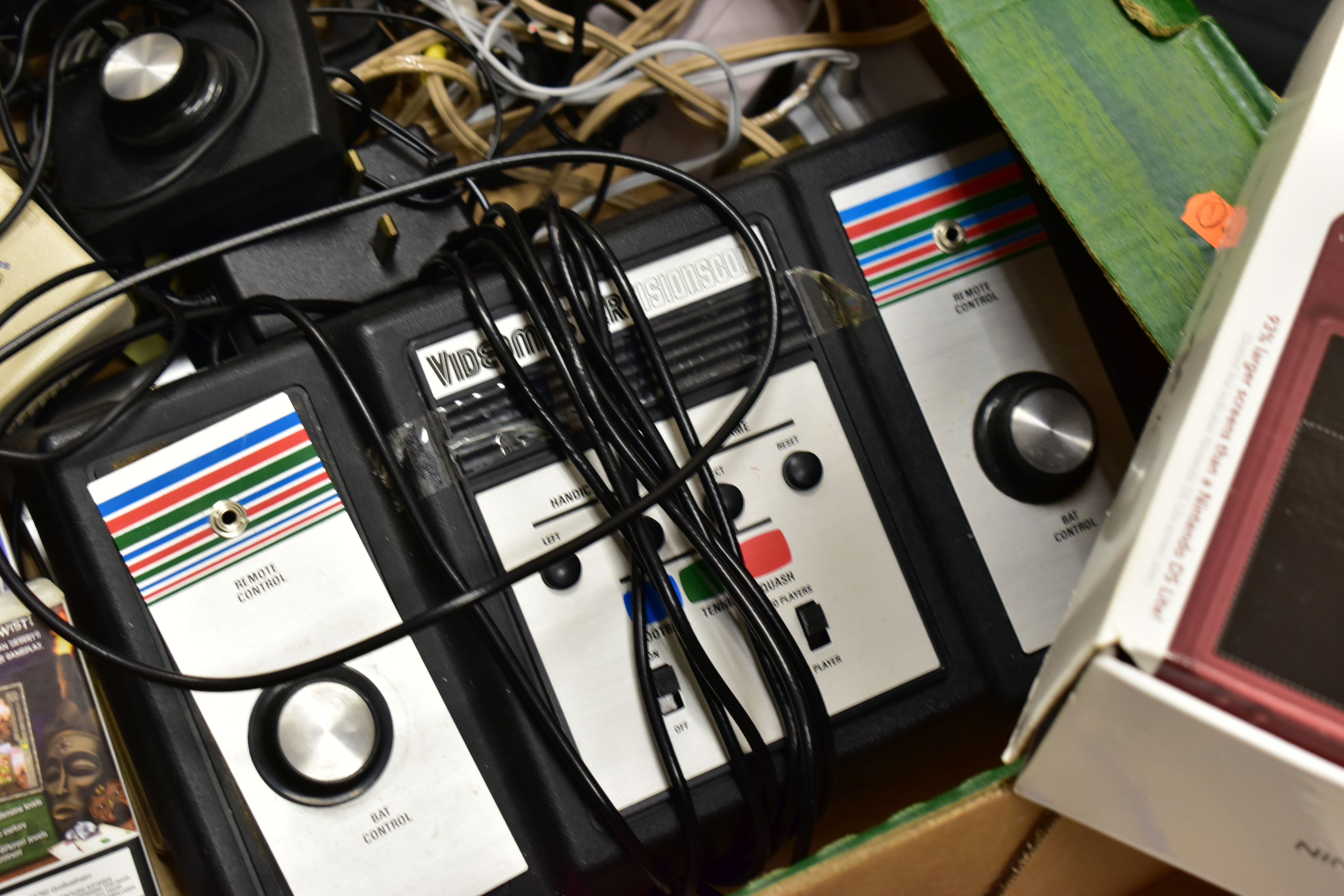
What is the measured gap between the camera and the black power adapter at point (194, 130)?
740mm

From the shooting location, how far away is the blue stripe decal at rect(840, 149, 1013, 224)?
2.55ft

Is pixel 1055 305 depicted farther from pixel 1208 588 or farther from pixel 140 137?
pixel 140 137

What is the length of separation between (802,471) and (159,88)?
58 cm

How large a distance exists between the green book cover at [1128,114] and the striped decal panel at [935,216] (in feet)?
0.42

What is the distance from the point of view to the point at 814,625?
2.35ft

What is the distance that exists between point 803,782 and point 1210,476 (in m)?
0.34

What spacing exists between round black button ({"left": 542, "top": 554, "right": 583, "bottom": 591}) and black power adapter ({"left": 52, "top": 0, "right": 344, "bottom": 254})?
1.28ft

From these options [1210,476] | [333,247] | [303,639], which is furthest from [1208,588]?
[333,247]

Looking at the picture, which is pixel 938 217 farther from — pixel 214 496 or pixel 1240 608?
pixel 214 496

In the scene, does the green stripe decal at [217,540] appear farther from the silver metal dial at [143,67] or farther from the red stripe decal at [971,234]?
the red stripe decal at [971,234]

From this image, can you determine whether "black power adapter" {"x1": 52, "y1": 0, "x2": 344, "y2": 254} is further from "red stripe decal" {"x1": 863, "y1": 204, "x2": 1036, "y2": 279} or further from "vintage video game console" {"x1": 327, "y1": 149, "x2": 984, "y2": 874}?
"red stripe decal" {"x1": 863, "y1": 204, "x2": 1036, "y2": 279}

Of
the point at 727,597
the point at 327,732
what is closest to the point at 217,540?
the point at 327,732

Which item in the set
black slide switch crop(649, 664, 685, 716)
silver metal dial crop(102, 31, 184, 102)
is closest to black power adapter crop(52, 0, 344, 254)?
silver metal dial crop(102, 31, 184, 102)

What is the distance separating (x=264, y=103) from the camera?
2.51 ft
